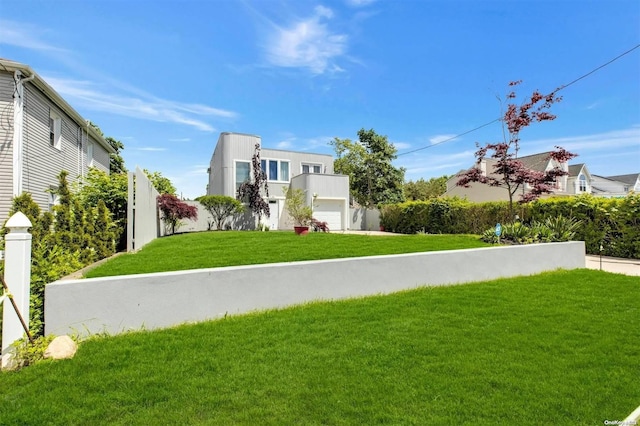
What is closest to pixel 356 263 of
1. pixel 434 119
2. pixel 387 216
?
pixel 387 216

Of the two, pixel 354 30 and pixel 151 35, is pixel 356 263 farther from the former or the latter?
pixel 354 30

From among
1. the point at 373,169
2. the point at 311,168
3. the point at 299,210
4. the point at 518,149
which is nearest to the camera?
the point at 518,149

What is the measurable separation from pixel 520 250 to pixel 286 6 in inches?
348

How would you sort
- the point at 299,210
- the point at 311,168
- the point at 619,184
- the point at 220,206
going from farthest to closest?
the point at 619,184
the point at 311,168
the point at 220,206
the point at 299,210

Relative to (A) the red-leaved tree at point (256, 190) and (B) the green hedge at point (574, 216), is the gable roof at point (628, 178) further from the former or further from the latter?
(A) the red-leaved tree at point (256, 190)

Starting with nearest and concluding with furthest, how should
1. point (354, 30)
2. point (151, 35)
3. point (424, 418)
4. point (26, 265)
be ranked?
point (424, 418), point (26, 265), point (151, 35), point (354, 30)

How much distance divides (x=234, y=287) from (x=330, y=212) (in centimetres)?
1656

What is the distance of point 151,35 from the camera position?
8000 millimetres

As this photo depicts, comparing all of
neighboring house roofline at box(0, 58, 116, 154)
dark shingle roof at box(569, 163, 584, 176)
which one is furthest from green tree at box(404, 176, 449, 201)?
A: neighboring house roofline at box(0, 58, 116, 154)

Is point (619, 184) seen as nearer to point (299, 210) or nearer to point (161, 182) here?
point (299, 210)

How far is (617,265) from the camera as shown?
8.85 m

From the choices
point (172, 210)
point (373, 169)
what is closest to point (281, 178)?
point (172, 210)

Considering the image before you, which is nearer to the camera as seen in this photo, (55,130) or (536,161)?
(55,130)

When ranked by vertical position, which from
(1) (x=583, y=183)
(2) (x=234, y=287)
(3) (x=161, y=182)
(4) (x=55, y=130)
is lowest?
(2) (x=234, y=287)
